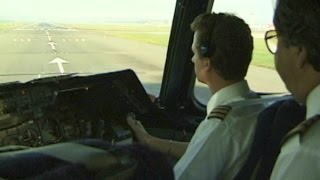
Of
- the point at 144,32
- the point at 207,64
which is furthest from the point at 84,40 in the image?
the point at 207,64

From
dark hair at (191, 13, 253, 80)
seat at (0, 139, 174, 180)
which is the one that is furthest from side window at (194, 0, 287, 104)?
seat at (0, 139, 174, 180)

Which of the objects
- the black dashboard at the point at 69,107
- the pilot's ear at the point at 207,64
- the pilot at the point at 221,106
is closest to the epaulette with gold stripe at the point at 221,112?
the pilot at the point at 221,106

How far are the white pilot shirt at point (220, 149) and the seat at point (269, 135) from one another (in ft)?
0.34

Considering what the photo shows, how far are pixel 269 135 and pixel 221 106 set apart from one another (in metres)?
0.33

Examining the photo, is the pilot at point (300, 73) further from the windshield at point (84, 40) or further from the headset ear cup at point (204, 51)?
the windshield at point (84, 40)

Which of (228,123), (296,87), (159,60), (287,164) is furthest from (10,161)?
(159,60)

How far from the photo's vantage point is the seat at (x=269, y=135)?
65.4 inches

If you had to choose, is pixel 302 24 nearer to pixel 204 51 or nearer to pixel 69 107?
pixel 204 51

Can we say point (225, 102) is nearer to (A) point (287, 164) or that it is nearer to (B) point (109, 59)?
(A) point (287, 164)

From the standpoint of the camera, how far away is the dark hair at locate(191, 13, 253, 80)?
2.20 metres

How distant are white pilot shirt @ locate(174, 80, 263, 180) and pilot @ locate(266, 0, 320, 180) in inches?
15.8

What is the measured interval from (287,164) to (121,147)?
495 mm

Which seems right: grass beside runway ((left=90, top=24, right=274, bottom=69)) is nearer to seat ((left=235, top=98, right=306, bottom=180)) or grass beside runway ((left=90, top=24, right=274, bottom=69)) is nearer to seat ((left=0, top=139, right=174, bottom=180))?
seat ((left=235, top=98, right=306, bottom=180))

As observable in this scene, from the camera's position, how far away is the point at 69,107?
315 cm
